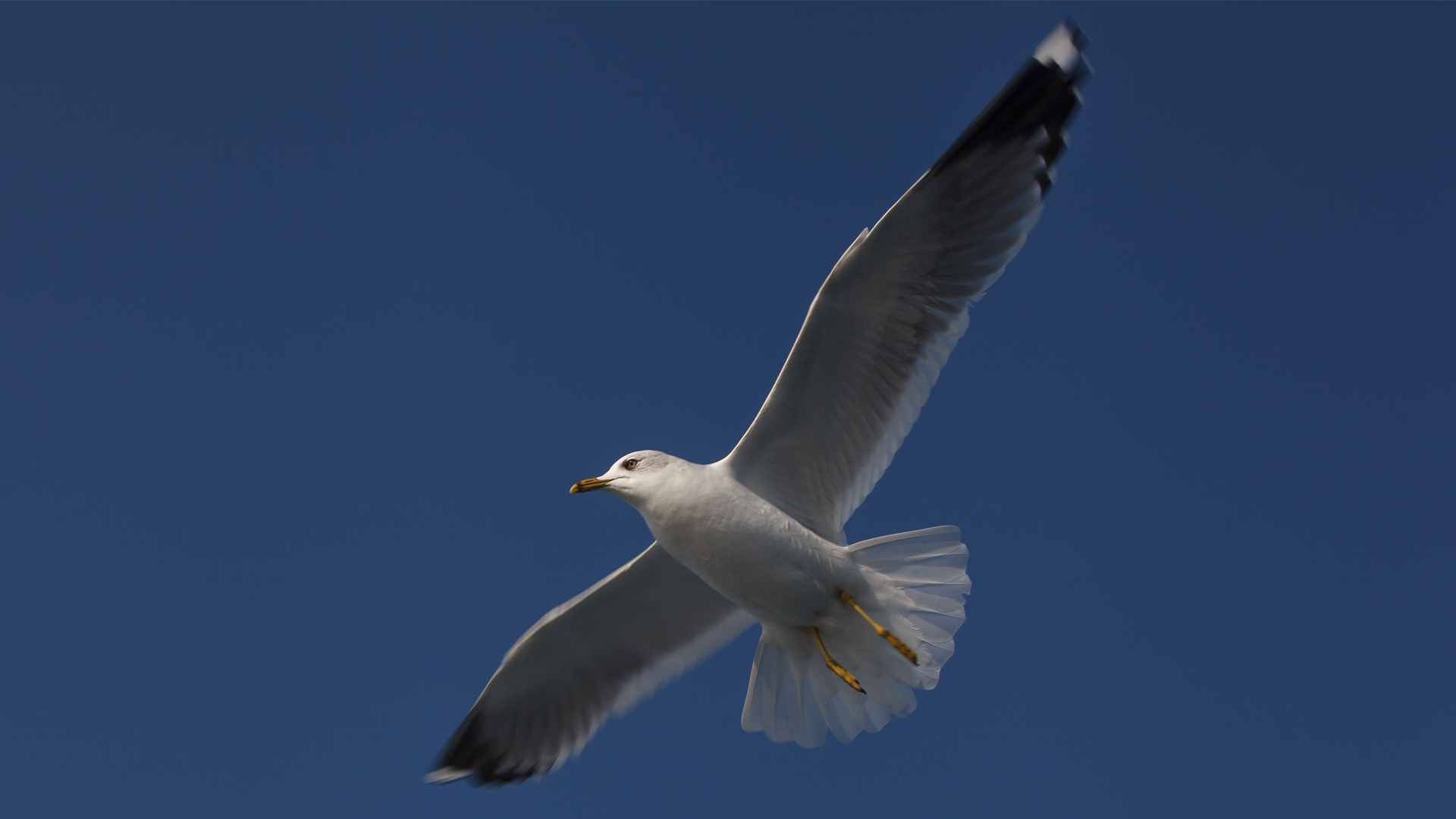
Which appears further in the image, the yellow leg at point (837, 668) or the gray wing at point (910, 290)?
the yellow leg at point (837, 668)

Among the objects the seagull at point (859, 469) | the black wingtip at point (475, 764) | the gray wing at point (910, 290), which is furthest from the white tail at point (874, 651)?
the black wingtip at point (475, 764)

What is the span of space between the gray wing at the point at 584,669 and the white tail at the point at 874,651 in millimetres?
626

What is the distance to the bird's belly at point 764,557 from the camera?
5074 mm

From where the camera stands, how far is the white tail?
16.8ft

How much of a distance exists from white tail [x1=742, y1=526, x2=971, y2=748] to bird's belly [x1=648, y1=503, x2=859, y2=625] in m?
0.15

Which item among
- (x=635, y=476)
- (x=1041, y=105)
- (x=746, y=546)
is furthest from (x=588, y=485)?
(x=1041, y=105)

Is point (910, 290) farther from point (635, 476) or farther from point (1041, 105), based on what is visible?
point (635, 476)

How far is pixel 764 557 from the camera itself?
16.7 ft

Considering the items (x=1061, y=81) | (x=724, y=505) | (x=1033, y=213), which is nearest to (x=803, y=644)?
(x=724, y=505)

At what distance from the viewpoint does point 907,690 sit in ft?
17.3

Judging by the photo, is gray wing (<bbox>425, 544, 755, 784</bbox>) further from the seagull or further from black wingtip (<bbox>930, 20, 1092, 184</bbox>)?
black wingtip (<bbox>930, 20, 1092, 184</bbox>)

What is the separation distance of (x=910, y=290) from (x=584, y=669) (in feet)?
9.49

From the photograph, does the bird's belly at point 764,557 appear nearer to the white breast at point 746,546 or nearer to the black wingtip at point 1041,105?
the white breast at point 746,546

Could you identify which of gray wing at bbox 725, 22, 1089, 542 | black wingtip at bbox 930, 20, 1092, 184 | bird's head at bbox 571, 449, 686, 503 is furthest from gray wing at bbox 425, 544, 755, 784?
black wingtip at bbox 930, 20, 1092, 184
